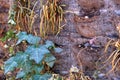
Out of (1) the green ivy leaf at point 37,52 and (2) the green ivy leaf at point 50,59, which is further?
(2) the green ivy leaf at point 50,59

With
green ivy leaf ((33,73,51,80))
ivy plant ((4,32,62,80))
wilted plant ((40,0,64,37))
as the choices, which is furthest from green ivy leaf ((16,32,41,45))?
green ivy leaf ((33,73,51,80))

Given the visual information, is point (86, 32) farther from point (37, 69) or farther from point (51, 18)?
point (37, 69)

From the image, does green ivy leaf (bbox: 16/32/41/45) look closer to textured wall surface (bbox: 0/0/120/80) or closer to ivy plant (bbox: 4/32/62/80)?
ivy plant (bbox: 4/32/62/80)

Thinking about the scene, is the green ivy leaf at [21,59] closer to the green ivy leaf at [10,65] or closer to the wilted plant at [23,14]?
the green ivy leaf at [10,65]

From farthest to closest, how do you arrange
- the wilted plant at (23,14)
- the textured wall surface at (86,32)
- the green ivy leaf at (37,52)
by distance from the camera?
the wilted plant at (23,14), the textured wall surface at (86,32), the green ivy leaf at (37,52)

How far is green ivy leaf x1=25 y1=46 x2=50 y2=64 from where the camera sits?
213cm

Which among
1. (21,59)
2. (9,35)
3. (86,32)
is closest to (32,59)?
(21,59)

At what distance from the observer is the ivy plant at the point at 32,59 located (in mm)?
2166

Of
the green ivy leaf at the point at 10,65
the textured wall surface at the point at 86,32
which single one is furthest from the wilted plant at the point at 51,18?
the green ivy leaf at the point at 10,65

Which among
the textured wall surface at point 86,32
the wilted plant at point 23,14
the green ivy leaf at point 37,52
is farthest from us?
the wilted plant at point 23,14

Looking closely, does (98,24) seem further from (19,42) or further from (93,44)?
(19,42)

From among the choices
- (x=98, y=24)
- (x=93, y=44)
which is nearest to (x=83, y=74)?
(x=93, y=44)

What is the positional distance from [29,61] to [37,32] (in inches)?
11.1

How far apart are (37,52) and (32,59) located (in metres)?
0.09
